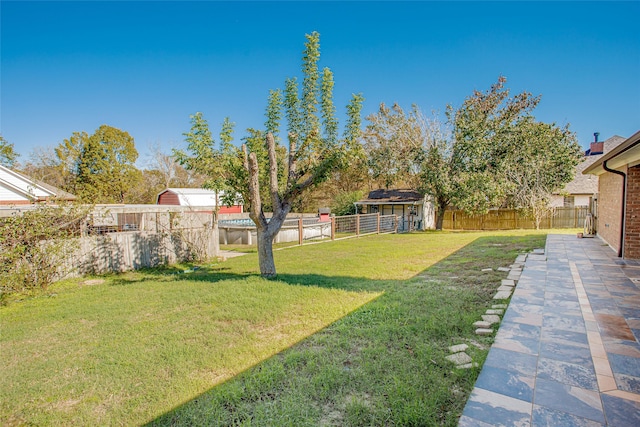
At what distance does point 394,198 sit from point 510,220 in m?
7.55

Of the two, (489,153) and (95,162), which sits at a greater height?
(95,162)

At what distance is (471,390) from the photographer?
2.44 m

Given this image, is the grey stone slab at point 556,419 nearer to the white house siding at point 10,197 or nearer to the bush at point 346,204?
the white house siding at point 10,197

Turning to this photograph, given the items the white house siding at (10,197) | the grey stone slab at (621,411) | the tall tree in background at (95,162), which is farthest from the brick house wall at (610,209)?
the tall tree in background at (95,162)

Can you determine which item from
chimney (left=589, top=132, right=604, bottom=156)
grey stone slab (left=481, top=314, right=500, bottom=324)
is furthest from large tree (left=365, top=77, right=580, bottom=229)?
grey stone slab (left=481, top=314, right=500, bottom=324)

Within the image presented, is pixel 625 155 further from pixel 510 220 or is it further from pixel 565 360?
pixel 510 220

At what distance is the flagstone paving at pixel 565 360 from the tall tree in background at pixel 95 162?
93.4 ft

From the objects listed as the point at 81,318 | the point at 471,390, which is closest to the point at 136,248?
the point at 81,318

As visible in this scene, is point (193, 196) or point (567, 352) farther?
point (193, 196)

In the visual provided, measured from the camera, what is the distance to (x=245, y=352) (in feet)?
11.0

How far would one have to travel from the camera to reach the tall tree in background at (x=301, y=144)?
22.0ft

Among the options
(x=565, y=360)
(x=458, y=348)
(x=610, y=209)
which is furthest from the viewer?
(x=610, y=209)

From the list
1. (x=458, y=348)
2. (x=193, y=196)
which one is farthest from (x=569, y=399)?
(x=193, y=196)

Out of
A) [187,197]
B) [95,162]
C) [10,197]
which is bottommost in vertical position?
[10,197]
